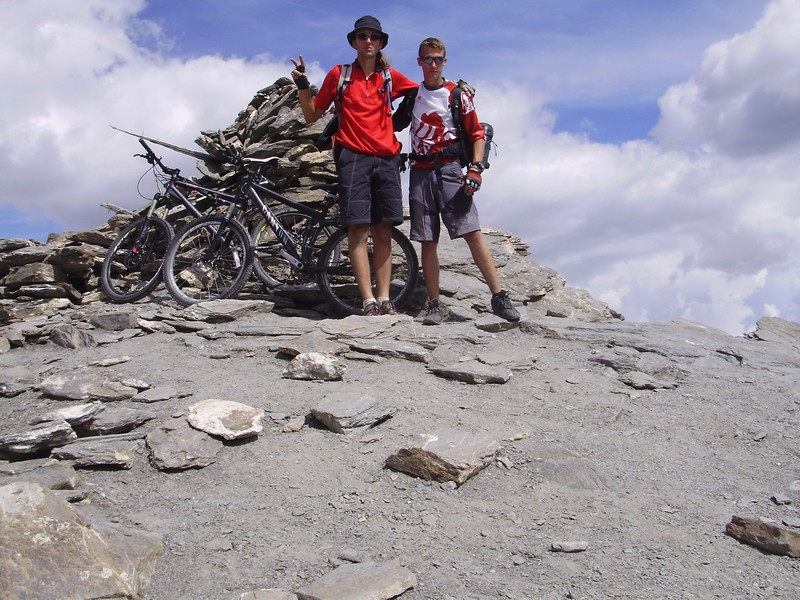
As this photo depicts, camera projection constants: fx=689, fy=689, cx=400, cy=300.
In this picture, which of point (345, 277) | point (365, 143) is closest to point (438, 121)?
point (365, 143)

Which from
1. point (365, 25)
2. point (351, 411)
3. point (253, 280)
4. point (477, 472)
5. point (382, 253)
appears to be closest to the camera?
point (477, 472)

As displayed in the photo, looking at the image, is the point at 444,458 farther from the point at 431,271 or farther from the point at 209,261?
the point at 209,261

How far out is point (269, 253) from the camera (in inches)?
348

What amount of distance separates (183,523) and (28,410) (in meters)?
2.43

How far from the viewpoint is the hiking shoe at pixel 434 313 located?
7641 millimetres

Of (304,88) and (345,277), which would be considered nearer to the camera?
(304,88)

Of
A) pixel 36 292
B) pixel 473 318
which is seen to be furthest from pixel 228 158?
pixel 473 318

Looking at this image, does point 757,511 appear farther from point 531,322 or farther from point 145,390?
point 145,390

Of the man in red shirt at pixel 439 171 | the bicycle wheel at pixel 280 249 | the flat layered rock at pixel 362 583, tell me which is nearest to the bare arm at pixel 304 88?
the man in red shirt at pixel 439 171

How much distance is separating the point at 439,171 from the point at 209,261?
311 cm

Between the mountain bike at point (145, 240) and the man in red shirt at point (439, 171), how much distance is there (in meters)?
2.93

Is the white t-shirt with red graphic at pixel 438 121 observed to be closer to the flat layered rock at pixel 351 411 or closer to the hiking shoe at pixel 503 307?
the hiking shoe at pixel 503 307

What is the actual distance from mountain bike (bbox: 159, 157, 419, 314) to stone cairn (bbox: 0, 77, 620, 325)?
1.66 feet

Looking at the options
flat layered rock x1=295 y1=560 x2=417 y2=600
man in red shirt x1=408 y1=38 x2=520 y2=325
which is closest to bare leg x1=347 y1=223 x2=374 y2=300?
man in red shirt x1=408 y1=38 x2=520 y2=325
